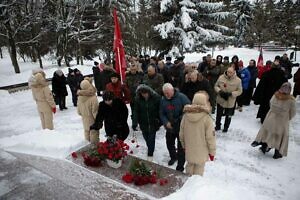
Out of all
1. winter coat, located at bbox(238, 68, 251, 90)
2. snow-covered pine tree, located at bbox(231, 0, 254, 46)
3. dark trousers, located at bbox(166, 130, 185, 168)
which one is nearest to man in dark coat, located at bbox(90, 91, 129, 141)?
dark trousers, located at bbox(166, 130, 185, 168)

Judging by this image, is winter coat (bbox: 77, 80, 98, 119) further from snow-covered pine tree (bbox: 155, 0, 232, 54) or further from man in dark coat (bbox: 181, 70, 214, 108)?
snow-covered pine tree (bbox: 155, 0, 232, 54)

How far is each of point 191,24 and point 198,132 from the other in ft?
60.5

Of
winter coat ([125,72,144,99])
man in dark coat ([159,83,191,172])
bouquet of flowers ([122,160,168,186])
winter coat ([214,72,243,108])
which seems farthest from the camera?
winter coat ([125,72,144,99])

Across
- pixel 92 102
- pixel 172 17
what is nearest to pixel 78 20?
pixel 172 17

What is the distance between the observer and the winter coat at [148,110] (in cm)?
578

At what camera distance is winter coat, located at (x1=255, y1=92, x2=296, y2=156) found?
20.3 ft

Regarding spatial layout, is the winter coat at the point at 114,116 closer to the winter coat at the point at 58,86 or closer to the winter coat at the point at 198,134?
the winter coat at the point at 198,134

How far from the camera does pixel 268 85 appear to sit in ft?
27.6

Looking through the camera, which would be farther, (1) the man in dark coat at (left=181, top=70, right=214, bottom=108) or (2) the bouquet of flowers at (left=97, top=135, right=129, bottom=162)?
(1) the man in dark coat at (left=181, top=70, right=214, bottom=108)

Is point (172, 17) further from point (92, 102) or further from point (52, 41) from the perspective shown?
point (92, 102)

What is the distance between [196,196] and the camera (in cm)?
350

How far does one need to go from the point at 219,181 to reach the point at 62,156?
3044 mm

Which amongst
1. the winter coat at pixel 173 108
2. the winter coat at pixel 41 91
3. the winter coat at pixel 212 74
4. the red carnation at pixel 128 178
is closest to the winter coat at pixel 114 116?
the winter coat at pixel 173 108

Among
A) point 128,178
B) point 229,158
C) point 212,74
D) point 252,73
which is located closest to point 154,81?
point 229,158
